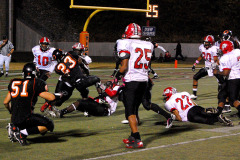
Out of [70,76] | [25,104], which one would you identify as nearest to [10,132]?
[25,104]

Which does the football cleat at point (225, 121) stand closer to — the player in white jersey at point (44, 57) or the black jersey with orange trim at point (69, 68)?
the black jersey with orange trim at point (69, 68)

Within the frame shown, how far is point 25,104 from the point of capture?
25.9 feet

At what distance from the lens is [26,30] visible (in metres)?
47.8

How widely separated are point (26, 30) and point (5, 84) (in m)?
29.4

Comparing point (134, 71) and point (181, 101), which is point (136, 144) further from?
point (181, 101)

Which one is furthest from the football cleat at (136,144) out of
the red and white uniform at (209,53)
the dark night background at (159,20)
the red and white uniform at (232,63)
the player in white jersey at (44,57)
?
the dark night background at (159,20)

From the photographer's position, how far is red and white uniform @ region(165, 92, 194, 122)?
981 cm

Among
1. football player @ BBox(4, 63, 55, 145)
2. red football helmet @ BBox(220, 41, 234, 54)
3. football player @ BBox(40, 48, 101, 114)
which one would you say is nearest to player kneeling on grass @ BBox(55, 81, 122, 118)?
football player @ BBox(40, 48, 101, 114)

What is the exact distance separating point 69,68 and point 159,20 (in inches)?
1781

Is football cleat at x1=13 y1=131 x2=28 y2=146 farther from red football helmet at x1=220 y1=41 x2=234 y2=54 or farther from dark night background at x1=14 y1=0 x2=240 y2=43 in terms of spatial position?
dark night background at x1=14 y1=0 x2=240 y2=43

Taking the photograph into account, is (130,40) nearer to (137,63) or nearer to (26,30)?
(137,63)

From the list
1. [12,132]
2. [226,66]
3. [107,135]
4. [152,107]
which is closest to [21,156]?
[12,132]

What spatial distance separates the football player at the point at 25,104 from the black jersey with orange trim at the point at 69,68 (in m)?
3.41

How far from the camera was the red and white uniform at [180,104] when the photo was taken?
9.81 metres
